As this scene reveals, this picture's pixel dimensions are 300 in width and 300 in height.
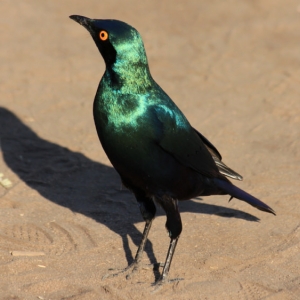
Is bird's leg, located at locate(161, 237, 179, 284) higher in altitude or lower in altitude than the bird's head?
lower

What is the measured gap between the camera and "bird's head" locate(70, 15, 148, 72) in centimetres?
420

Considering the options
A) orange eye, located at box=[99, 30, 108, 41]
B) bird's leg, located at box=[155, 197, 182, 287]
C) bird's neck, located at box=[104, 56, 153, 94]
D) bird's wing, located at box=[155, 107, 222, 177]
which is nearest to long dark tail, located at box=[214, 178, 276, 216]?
bird's wing, located at box=[155, 107, 222, 177]

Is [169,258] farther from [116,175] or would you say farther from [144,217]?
[116,175]

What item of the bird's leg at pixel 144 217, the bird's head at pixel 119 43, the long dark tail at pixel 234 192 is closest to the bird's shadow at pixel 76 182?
the bird's leg at pixel 144 217

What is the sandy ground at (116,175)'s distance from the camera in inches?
185

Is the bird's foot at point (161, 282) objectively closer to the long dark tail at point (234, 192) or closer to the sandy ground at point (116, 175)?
the sandy ground at point (116, 175)

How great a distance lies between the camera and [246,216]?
563cm

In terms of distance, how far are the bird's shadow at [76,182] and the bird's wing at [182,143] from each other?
33.8 inches

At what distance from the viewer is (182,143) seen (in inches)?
180

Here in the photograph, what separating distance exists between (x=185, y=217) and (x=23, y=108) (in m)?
2.81

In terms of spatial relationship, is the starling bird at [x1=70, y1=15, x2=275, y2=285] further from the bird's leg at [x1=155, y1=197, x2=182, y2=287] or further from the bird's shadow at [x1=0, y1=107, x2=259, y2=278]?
the bird's shadow at [x1=0, y1=107, x2=259, y2=278]

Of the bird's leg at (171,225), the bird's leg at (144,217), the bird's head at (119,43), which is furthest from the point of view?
the bird's leg at (144,217)

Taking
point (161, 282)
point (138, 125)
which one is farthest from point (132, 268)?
point (138, 125)

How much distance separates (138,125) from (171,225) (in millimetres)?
840
